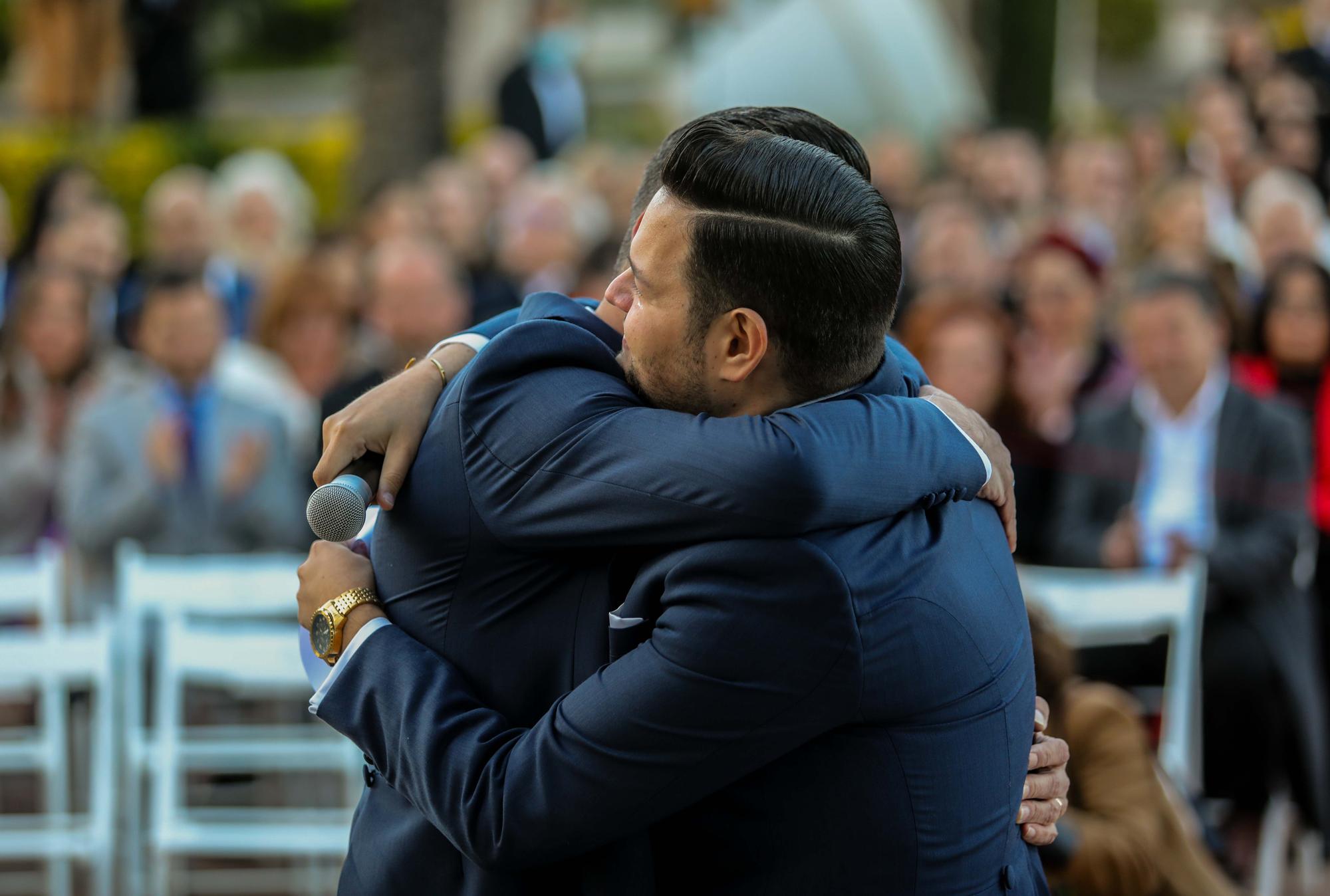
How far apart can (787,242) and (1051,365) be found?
5507 mm

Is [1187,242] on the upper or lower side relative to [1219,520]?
upper

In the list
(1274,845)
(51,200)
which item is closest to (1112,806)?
(1274,845)

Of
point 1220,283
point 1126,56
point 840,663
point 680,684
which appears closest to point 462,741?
point 680,684

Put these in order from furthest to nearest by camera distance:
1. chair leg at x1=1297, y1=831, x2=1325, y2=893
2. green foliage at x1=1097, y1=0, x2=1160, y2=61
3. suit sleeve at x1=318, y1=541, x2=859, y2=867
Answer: green foliage at x1=1097, y1=0, x2=1160, y2=61 → chair leg at x1=1297, y1=831, x2=1325, y2=893 → suit sleeve at x1=318, y1=541, x2=859, y2=867

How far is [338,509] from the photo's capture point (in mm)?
1705

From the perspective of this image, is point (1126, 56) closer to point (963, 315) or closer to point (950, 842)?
point (963, 315)

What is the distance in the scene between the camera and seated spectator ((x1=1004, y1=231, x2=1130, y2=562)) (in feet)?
19.1

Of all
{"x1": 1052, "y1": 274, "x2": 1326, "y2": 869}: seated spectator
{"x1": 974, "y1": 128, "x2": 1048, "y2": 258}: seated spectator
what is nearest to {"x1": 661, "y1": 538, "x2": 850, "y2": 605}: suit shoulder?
{"x1": 1052, "y1": 274, "x2": 1326, "y2": 869}: seated spectator

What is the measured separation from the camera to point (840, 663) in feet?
5.17

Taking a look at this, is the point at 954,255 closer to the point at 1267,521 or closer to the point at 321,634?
the point at 1267,521

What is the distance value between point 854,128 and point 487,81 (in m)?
7.10

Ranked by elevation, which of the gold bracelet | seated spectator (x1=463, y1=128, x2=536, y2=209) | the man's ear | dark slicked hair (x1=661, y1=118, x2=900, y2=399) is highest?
dark slicked hair (x1=661, y1=118, x2=900, y2=399)

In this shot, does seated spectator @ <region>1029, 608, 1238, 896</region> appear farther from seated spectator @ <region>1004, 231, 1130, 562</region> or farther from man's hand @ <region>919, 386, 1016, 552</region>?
seated spectator @ <region>1004, 231, 1130, 562</region>

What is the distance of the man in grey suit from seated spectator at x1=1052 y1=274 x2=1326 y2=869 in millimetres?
2859
